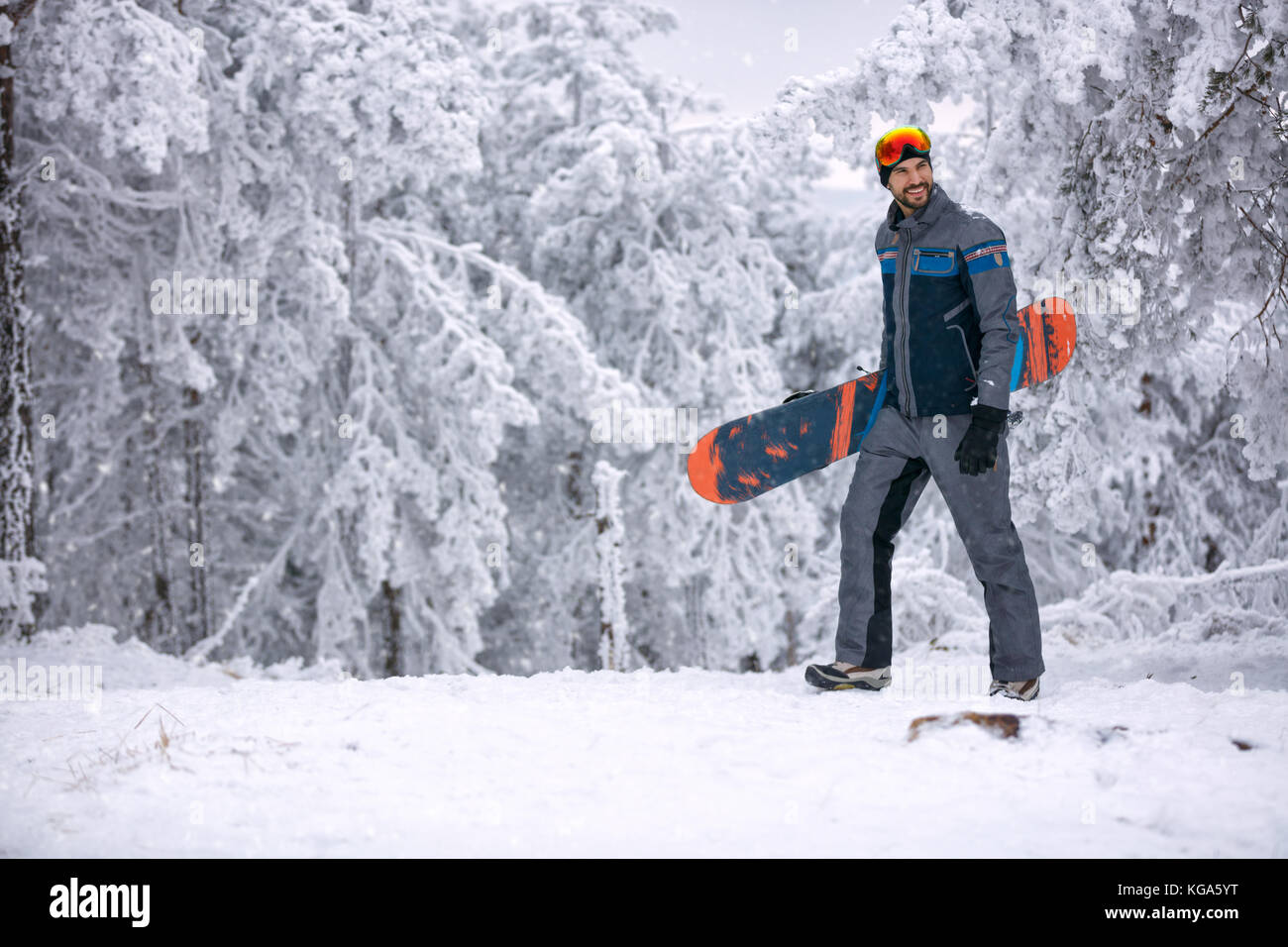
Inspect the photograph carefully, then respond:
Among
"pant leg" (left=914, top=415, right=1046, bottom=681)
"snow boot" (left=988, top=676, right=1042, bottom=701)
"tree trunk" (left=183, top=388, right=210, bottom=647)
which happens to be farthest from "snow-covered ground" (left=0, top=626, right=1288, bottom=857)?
"tree trunk" (left=183, top=388, right=210, bottom=647)

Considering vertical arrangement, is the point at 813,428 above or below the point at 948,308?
below

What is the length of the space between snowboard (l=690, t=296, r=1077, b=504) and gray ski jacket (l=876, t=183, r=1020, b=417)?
23 centimetres

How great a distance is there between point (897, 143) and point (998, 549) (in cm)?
175

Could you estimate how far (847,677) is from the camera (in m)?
4.38

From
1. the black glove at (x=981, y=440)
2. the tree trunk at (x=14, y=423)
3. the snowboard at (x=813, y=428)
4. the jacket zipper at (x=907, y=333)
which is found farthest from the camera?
the tree trunk at (x=14, y=423)

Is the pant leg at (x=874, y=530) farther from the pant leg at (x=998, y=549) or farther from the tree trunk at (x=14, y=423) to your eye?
the tree trunk at (x=14, y=423)

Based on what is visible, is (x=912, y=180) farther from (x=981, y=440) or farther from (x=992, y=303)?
(x=981, y=440)

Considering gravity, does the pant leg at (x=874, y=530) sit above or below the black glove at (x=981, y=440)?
below

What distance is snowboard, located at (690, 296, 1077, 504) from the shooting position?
459cm

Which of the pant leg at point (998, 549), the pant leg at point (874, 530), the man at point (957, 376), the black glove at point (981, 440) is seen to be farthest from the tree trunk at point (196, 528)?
the black glove at point (981, 440)

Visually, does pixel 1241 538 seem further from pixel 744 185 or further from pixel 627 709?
pixel 627 709

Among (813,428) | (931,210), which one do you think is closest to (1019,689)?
(813,428)

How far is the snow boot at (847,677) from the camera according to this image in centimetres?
437
